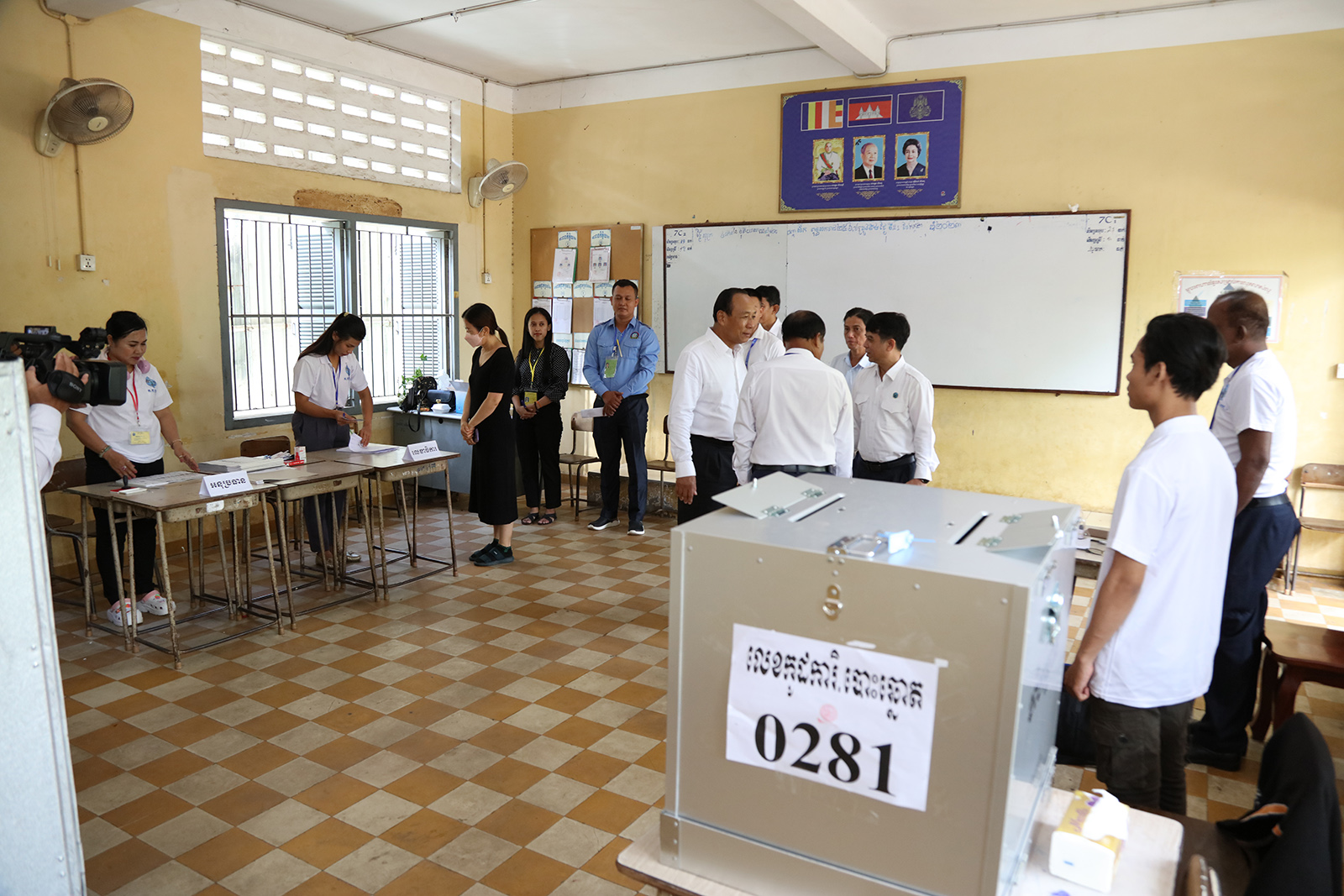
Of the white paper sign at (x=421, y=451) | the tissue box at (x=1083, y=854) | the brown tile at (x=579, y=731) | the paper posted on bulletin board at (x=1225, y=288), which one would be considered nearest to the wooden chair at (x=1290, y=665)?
the tissue box at (x=1083, y=854)

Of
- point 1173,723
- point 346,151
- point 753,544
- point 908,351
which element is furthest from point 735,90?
point 753,544

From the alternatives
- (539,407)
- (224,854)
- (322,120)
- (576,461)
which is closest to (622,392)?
(539,407)

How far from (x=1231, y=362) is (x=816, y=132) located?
4.17m

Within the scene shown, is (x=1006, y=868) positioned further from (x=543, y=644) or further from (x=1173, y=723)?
(x=543, y=644)

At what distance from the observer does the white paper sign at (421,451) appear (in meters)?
5.04

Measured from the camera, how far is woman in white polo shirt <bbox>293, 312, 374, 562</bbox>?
17.1ft

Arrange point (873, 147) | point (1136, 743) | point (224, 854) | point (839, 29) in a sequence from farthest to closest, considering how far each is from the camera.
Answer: point (873, 147), point (839, 29), point (224, 854), point (1136, 743)

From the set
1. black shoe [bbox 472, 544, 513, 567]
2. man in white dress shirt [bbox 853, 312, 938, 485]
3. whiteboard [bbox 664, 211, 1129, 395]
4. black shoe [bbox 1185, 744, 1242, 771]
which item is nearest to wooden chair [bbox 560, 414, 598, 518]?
black shoe [bbox 472, 544, 513, 567]

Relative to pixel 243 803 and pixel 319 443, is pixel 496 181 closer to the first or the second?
pixel 319 443

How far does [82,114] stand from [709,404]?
3.82 metres

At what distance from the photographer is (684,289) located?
7207 millimetres

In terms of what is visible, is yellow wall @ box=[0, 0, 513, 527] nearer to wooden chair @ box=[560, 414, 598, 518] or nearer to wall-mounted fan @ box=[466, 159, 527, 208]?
wall-mounted fan @ box=[466, 159, 527, 208]

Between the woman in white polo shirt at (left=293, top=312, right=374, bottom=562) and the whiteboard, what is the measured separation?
118 inches

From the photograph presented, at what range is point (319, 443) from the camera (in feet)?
17.6
